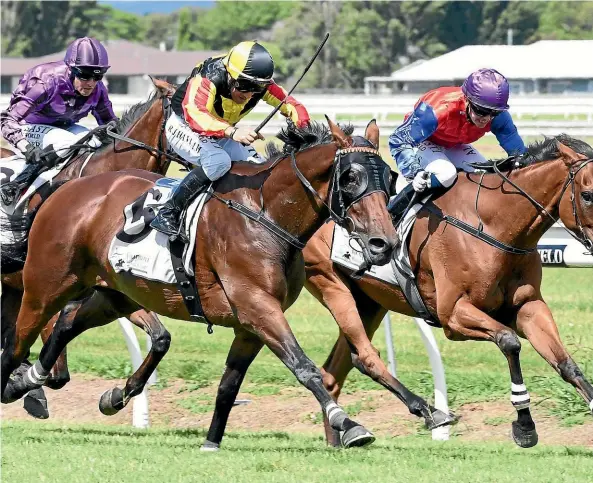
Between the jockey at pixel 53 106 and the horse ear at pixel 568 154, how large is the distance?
10.7 feet

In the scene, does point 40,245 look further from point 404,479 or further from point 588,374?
point 588,374

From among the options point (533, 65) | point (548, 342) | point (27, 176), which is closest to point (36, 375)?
point (27, 176)

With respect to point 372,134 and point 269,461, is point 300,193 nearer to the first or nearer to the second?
point 372,134

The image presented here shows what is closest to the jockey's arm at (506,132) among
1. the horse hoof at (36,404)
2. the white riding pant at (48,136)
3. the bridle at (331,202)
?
the bridle at (331,202)

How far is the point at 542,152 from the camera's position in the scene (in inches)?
283

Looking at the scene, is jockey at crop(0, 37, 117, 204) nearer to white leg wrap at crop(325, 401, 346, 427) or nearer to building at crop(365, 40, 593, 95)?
white leg wrap at crop(325, 401, 346, 427)

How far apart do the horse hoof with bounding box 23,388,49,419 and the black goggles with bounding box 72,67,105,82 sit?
7.15 ft

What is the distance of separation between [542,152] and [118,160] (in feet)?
9.78

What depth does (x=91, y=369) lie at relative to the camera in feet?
33.1

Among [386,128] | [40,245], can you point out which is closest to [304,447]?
[40,245]

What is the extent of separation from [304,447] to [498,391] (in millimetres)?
2402

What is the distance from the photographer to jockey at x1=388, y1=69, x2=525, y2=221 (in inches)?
285

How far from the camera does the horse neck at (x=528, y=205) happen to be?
6.96 m

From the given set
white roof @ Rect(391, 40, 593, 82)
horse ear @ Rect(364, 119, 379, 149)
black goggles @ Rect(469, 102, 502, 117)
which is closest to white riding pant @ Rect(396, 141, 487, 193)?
black goggles @ Rect(469, 102, 502, 117)
